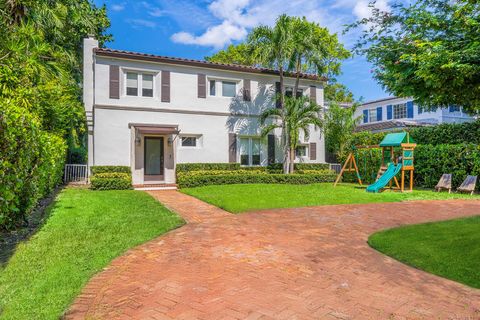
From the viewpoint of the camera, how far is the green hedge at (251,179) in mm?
17312

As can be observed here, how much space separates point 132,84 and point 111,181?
554 cm

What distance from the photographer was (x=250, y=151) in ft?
68.0

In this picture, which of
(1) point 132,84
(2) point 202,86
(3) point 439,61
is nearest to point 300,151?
(2) point 202,86

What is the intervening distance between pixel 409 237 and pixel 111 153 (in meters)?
14.6

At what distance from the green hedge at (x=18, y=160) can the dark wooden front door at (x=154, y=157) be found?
9.96 metres

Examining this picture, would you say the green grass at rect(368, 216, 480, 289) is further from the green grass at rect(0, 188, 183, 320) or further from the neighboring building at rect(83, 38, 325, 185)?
the neighboring building at rect(83, 38, 325, 185)

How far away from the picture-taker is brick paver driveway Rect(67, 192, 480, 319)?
383 centimetres

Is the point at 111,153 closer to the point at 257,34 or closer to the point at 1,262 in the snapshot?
the point at 257,34

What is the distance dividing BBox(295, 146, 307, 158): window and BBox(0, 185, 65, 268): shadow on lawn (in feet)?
50.2

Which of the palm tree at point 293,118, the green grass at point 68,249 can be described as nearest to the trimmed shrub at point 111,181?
the green grass at point 68,249

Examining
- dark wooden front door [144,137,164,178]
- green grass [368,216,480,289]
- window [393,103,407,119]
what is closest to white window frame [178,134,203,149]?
dark wooden front door [144,137,164,178]

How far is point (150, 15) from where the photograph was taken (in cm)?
1806

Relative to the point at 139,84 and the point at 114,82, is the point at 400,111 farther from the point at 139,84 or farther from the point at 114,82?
the point at 114,82

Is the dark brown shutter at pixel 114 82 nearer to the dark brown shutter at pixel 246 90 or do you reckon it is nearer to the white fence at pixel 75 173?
the white fence at pixel 75 173
